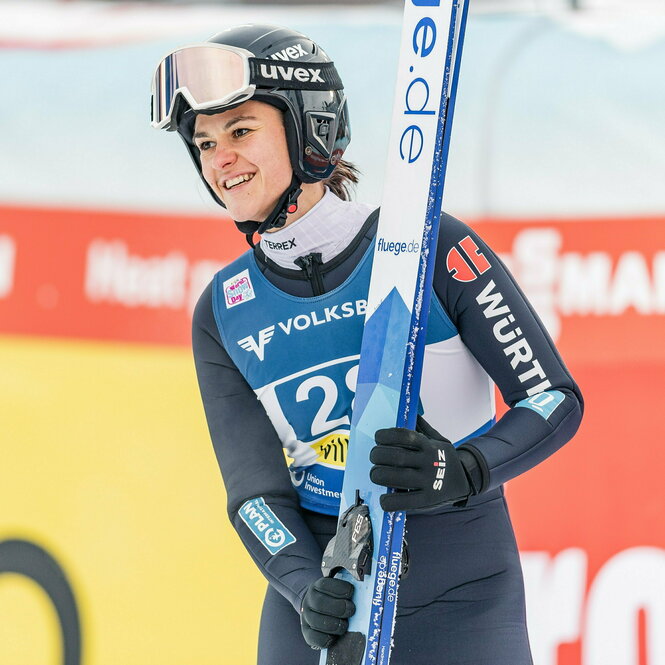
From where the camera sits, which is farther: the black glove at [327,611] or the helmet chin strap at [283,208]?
the helmet chin strap at [283,208]

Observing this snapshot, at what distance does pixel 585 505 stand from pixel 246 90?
2137 millimetres

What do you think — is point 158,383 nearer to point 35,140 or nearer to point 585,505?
point 35,140

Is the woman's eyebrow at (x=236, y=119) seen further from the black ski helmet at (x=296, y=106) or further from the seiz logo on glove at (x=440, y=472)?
the seiz logo on glove at (x=440, y=472)

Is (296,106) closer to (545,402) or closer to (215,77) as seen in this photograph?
(215,77)

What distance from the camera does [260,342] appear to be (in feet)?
7.00

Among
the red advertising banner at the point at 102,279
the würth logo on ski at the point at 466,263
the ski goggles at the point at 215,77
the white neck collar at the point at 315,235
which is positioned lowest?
the würth logo on ski at the point at 466,263

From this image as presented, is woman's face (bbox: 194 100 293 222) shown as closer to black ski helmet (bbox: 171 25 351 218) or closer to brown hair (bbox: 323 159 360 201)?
black ski helmet (bbox: 171 25 351 218)

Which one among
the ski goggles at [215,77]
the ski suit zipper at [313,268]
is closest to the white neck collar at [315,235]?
the ski suit zipper at [313,268]

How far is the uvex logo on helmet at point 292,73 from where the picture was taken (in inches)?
80.7

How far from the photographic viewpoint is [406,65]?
1.96 m

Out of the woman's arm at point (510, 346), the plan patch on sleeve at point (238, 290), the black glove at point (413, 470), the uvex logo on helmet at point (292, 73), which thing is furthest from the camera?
the plan patch on sleeve at point (238, 290)

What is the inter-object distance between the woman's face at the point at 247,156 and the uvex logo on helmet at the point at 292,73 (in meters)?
0.06

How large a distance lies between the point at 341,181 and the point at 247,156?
0.95ft

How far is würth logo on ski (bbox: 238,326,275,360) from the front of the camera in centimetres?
212
